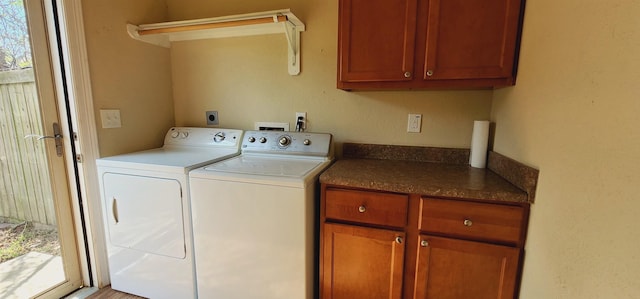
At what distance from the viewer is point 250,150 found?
1827 millimetres

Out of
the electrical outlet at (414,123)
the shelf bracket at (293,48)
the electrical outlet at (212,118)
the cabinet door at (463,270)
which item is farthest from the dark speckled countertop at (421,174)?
the electrical outlet at (212,118)

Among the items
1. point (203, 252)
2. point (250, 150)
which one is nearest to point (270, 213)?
point (203, 252)

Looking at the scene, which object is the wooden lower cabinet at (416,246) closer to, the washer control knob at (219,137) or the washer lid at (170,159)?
the washer lid at (170,159)

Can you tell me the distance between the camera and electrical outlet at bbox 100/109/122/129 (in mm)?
1664

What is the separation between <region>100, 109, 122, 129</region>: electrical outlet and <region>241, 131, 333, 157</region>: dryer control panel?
84 centimetres

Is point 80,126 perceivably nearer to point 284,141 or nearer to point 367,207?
point 284,141

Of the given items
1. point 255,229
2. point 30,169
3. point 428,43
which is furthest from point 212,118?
point 428,43

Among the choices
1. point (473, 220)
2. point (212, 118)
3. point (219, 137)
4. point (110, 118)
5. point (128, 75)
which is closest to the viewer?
point (473, 220)

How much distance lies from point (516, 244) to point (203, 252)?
1.52 meters

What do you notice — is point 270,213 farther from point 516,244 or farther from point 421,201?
point 516,244

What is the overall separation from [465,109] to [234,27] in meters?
1.69

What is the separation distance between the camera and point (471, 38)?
1261mm

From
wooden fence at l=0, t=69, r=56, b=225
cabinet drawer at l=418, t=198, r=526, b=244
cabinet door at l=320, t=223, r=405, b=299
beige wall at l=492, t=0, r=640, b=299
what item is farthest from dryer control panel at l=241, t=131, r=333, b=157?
wooden fence at l=0, t=69, r=56, b=225

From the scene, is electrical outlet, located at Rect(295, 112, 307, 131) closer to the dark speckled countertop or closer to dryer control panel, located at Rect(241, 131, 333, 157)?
dryer control panel, located at Rect(241, 131, 333, 157)
